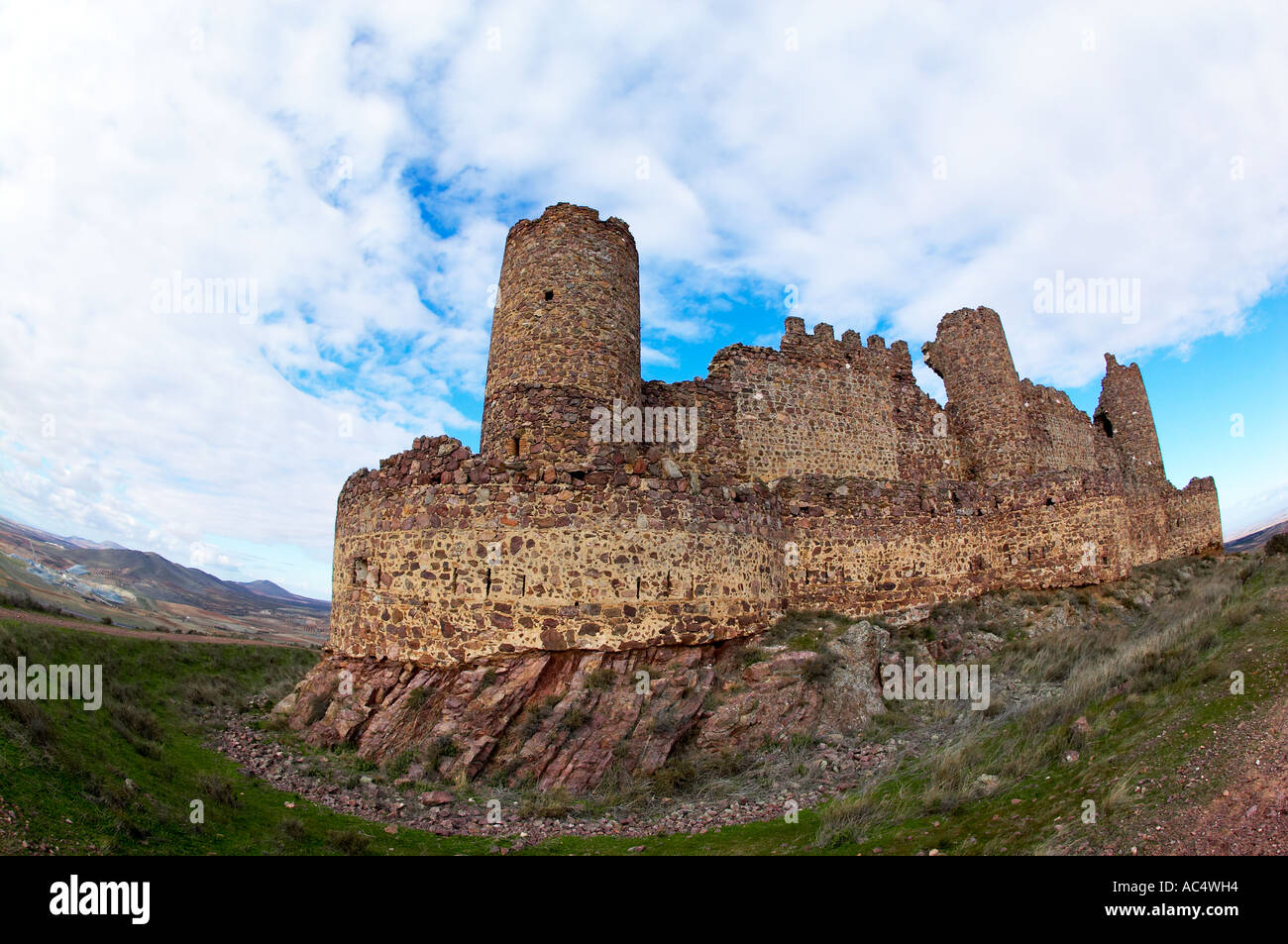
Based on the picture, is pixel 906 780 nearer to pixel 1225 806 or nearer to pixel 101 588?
pixel 1225 806

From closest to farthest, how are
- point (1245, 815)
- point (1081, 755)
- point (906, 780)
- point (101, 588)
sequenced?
point (1245, 815) < point (1081, 755) < point (906, 780) < point (101, 588)

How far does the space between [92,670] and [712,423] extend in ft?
54.8

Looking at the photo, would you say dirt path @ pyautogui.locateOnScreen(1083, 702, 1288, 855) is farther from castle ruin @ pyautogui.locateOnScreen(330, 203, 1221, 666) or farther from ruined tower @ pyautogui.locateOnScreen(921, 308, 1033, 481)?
ruined tower @ pyautogui.locateOnScreen(921, 308, 1033, 481)

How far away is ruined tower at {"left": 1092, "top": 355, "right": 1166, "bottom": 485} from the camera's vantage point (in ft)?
107

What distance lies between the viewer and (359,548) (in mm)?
12375

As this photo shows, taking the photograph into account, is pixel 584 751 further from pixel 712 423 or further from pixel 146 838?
pixel 712 423

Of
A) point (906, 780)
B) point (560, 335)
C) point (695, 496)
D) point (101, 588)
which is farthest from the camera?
point (101, 588)

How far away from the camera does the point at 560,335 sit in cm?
1616

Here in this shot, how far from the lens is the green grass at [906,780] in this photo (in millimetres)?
5414

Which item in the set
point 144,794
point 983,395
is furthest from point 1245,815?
point 983,395

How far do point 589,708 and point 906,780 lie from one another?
4.51m
